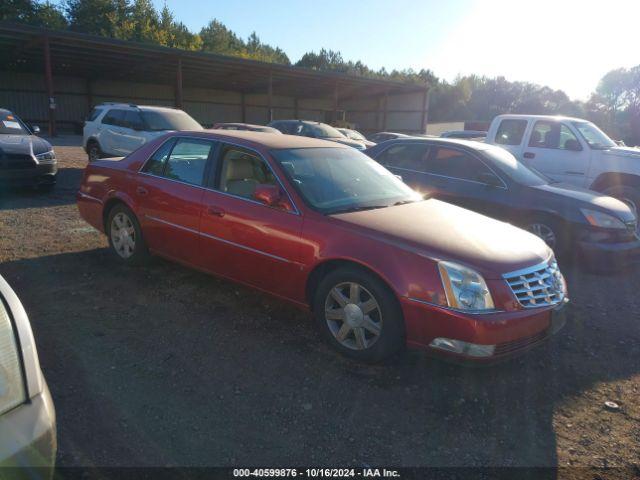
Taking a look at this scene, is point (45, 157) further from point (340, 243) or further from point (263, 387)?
point (263, 387)

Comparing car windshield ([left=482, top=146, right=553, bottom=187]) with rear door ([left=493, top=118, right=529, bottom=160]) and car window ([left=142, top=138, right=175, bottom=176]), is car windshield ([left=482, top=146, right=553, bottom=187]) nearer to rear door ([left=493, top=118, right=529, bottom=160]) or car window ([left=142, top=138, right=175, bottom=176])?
rear door ([left=493, top=118, right=529, bottom=160])

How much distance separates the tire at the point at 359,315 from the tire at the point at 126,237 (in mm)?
2360

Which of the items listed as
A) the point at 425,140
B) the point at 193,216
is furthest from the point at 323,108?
the point at 193,216

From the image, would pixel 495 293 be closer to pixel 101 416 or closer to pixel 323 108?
pixel 101 416

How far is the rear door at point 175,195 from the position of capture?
436 cm

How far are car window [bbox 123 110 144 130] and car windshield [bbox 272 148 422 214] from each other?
875 centimetres

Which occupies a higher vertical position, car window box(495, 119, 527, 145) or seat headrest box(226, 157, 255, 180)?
car window box(495, 119, 527, 145)

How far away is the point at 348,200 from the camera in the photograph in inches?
154

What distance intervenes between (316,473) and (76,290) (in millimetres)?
3258

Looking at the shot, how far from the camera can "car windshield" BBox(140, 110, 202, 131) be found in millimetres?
11766

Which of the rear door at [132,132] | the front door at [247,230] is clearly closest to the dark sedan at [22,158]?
the rear door at [132,132]

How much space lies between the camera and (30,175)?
8328mm

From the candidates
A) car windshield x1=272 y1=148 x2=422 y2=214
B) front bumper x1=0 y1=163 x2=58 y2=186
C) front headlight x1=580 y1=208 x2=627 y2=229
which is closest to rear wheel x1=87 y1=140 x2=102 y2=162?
front bumper x1=0 y1=163 x2=58 y2=186

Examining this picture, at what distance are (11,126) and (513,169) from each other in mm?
9207
